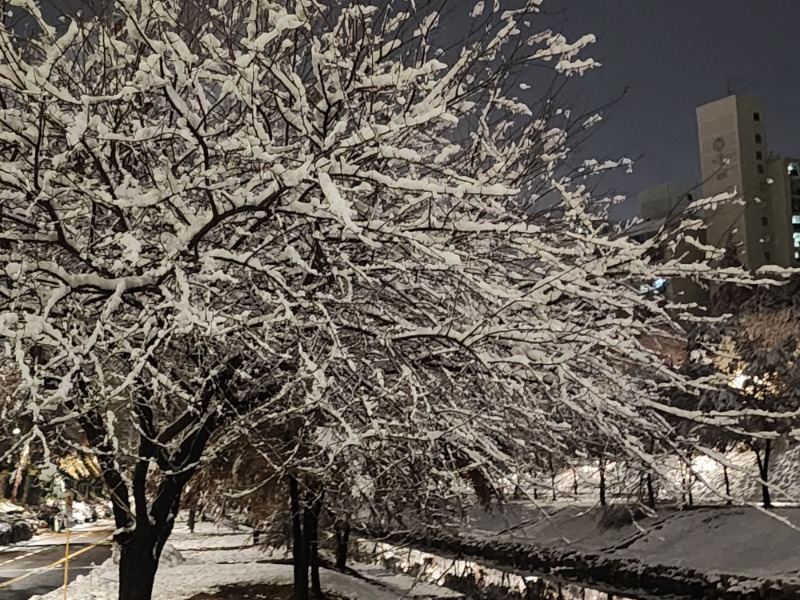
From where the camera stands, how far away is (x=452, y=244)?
486 cm

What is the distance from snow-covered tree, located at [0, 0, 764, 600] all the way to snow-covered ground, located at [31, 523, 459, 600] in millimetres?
A: 7639

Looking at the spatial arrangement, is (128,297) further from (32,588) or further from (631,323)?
(32,588)

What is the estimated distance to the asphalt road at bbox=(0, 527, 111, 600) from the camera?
17.0m

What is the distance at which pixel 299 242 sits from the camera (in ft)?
16.7

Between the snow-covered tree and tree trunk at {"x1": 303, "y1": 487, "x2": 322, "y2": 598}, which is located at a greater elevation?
the snow-covered tree

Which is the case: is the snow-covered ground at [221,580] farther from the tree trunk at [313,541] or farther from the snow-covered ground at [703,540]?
the snow-covered ground at [703,540]

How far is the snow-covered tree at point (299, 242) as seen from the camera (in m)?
3.80

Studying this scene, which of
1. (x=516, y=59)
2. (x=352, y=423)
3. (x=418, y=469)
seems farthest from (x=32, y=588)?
(x=516, y=59)

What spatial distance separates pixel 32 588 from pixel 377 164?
1570 cm

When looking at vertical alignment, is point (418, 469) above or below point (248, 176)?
below

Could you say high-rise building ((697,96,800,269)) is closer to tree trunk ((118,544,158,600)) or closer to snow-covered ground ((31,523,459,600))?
snow-covered ground ((31,523,459,600))

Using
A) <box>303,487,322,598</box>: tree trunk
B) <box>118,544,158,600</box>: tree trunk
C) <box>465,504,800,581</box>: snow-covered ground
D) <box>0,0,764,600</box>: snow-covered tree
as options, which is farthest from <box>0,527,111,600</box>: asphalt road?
<box>0,0,764,600</box>: snow-covered tree

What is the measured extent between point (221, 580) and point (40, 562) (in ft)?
29.0

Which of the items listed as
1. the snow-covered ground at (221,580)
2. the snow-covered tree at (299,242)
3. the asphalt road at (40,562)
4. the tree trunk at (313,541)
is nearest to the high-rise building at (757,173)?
the snow-covered ground at (221,580)
